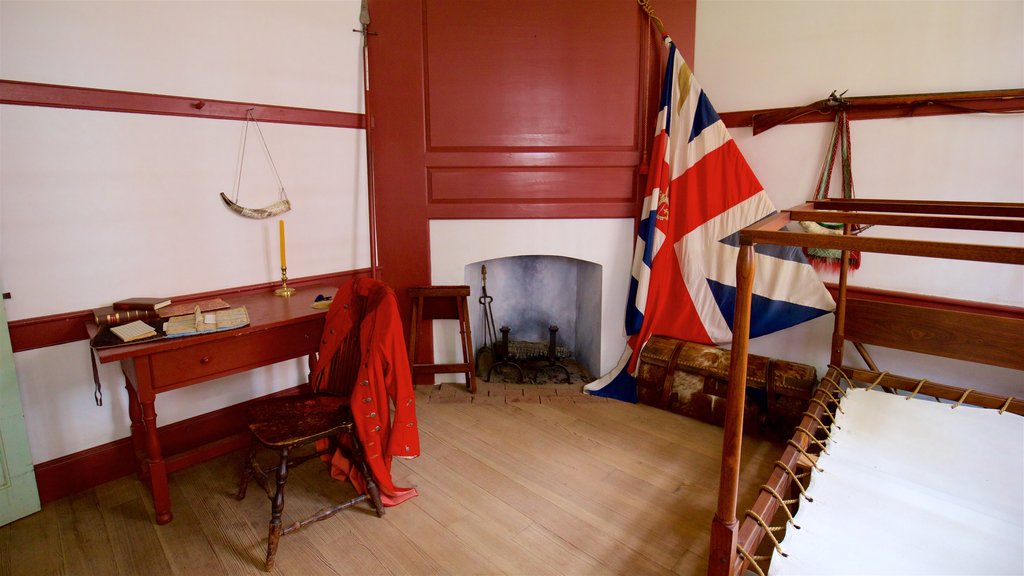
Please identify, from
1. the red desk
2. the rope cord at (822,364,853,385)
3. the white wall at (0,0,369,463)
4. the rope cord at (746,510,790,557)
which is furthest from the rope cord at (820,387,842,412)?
the white wall at (0,0,369,463)

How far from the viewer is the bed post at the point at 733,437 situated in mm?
1378

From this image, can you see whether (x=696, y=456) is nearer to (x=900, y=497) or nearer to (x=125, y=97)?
(x=900, y=497)

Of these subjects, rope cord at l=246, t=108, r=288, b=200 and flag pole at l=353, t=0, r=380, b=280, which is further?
flag pole at l=353, t=0, r=380, b=280

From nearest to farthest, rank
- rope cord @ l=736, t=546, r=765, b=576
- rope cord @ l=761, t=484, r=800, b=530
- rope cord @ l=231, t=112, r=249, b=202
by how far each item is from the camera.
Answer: rope cord @ l=736, t=546, r=765, b=576, rope cord @ l=761, t=484, r=800, b=530, rope cord @ l=231, t=112, r=249, b=202

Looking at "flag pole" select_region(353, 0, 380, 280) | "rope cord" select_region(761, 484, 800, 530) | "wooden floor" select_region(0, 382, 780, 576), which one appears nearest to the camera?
"rope cord" select_region(761, 484, 800, 530)

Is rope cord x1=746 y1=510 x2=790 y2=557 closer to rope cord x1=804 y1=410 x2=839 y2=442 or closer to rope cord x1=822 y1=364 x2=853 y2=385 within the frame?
rope cord x1=804 y1=410 x2=839 y2=442

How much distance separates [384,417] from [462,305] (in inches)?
48.0

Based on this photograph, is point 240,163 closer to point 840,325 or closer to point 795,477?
point 795,477

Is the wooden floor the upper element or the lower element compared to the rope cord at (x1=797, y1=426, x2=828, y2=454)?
lower

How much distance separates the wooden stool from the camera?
325cm

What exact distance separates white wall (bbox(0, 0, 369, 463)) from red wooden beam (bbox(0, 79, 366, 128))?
0.10 ft

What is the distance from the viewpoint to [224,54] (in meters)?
2.55

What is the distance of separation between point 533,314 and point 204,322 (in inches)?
90.8

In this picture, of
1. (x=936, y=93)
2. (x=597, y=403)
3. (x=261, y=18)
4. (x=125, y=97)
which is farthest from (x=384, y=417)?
(x=936, y=93)
